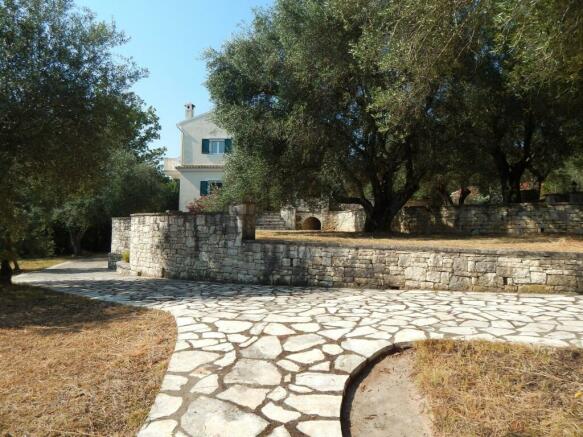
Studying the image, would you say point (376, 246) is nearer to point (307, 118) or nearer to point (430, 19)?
point (430, 19)

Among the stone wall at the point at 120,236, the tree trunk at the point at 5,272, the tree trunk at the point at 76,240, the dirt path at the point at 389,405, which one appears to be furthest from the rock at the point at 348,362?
the tree trunk at the point at 76,240

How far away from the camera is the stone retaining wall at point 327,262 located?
6.78 meters

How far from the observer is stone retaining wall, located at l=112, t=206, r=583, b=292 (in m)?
6.78

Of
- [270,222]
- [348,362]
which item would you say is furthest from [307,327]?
[270,222]

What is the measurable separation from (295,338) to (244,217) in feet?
17.1

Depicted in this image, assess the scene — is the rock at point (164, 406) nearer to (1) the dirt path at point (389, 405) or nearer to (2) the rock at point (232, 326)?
(1) the dirt path at point (389, 405)

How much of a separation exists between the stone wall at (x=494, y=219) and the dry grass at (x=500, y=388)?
10515mm

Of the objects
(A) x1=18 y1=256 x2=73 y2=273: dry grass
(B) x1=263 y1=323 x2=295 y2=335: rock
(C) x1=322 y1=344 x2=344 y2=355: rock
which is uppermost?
(B) x1=263 y1=323 x2=295 y2=335: rock

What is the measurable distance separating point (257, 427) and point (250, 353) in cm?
118

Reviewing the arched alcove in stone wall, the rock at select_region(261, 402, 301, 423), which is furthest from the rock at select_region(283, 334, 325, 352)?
the arched alcove in stone wall

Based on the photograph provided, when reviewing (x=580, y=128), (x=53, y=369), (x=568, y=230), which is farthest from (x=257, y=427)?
(x=580, y=128)

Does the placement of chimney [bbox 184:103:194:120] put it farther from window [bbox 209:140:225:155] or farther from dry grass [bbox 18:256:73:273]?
dry grass [bbox 18:256:73:273]

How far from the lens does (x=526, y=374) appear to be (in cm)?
332

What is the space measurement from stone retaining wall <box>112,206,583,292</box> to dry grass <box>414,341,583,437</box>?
3.45m
